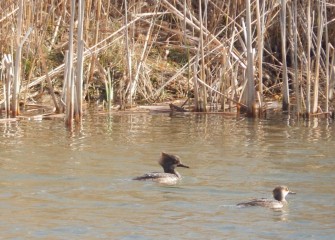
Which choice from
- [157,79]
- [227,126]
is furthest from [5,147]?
[157,79]

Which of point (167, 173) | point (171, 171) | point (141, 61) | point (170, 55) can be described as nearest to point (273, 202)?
point (167, 173)

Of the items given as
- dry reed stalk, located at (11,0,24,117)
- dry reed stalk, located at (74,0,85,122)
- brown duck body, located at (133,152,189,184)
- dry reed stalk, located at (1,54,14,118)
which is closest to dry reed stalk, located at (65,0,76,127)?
dry reed stalk, located at (74,0,85,122)

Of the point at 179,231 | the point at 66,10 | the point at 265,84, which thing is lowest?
the point at 179,231

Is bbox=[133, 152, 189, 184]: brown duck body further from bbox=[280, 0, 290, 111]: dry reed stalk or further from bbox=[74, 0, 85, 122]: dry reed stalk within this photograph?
bbox=[280, 0, 290, 111]: dry reed stalk

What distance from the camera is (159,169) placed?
34.5 ft

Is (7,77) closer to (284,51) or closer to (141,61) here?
(141,61)

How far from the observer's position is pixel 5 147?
37.5 feet

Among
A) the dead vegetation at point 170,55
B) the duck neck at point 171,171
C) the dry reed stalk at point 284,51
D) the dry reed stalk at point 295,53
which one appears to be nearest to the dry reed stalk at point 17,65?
the dead vegetation at point 170,55

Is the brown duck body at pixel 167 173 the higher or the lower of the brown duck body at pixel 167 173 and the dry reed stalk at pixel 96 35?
the lower

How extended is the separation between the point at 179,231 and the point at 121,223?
49 centimetres

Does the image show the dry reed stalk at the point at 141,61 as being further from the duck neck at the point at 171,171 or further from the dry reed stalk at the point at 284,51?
the duck neck at the point at 171,171

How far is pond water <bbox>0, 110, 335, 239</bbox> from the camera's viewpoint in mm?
7547

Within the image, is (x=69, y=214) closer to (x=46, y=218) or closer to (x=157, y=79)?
(x=46, y=218)

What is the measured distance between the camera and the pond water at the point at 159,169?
755 cm
